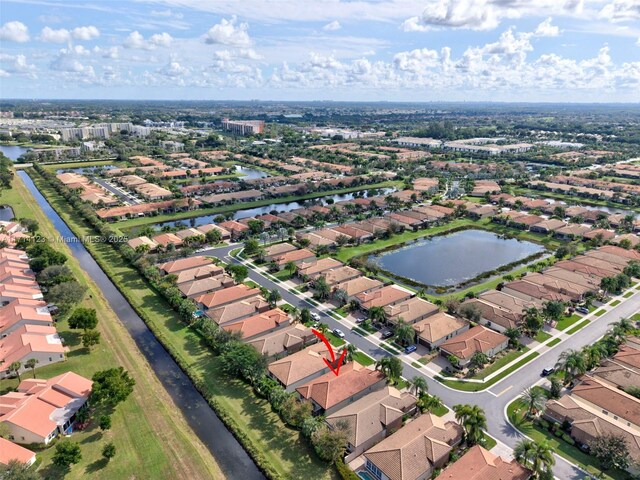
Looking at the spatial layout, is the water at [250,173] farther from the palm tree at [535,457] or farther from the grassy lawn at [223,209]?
the palm tree at [535,457]

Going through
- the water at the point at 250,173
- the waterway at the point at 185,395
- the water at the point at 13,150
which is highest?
the water at the point at 13,150

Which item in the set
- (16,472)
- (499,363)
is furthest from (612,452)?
(16,472)

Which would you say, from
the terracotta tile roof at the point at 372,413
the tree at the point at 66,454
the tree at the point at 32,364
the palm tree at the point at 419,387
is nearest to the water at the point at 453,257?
the palm tree at the point at 419,387

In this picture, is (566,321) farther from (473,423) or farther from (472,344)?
(473,423)

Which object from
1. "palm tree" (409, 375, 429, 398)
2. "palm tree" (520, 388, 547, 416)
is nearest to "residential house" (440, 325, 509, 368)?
"palm tree" (409, 375, 429, 398)

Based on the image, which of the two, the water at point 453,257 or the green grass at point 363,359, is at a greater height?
the water at point 453,257

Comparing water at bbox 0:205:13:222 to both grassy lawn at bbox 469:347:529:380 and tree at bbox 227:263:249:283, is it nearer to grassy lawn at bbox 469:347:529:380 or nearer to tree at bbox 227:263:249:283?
tree at bbox 227:263:249:283
